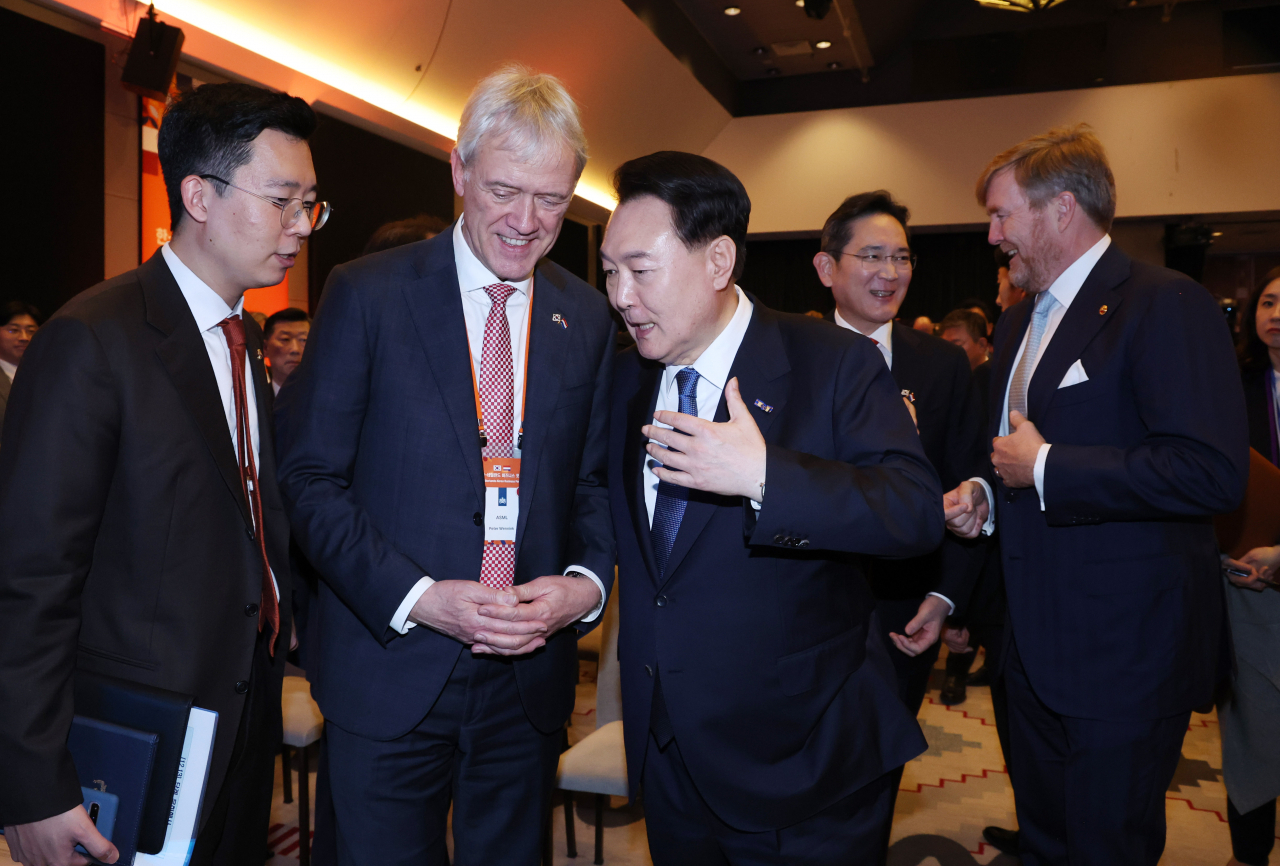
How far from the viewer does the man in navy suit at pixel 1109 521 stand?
6.47 ft

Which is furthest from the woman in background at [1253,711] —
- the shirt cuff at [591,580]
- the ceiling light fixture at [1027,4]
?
the ceiling light fixture at [1027,4]

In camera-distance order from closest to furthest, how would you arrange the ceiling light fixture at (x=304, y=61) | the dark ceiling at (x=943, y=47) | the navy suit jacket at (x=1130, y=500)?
the navy suit jacket at (x=1130, y=500)
the ceiling light fixture at (x=304, y=61)
the dark ceiling at (x=943, y=47)

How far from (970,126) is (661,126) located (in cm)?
395

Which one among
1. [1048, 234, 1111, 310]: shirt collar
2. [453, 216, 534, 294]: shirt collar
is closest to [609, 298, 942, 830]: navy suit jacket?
[453, 216, 534, 294]: shirt collar

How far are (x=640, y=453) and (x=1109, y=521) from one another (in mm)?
1173

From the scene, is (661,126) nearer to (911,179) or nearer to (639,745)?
(911,179)

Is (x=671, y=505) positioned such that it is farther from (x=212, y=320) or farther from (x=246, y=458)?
(x=212, y=320)

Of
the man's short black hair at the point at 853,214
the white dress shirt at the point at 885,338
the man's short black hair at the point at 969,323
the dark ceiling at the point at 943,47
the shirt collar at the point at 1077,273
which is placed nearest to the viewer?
the shirt collar at the point at 1077,273

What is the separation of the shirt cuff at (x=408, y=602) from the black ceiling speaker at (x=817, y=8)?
31.0 ft

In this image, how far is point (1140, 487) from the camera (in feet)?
6.37

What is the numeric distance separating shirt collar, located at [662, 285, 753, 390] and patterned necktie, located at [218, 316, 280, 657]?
87 centimetres

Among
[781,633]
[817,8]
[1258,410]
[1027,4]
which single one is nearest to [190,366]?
[781,633]

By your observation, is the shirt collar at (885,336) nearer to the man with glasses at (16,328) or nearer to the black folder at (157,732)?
the black folder at (157,732)

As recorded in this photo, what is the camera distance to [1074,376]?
213cm
